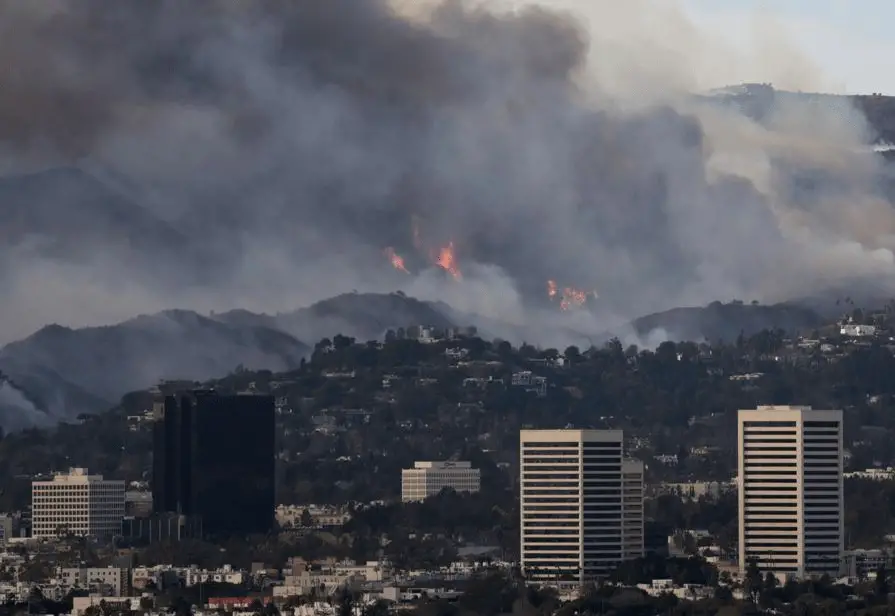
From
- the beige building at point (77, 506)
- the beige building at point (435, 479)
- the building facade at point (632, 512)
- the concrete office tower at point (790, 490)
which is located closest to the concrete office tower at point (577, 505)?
the building facade at point (632, 512)

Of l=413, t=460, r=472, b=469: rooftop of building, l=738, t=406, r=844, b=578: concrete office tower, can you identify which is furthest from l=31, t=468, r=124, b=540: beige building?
l=738, t=406, r=844, b=578: concrete office tower

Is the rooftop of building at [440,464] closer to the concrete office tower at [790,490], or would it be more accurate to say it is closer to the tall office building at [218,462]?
the tall office building at [218,462]

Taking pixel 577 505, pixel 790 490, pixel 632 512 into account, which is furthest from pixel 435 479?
pixel 790 490

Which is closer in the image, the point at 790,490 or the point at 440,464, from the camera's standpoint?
the point at 790,490

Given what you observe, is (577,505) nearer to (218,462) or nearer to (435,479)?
(218,462)

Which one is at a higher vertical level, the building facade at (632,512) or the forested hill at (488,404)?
the forested hill at (488,404)

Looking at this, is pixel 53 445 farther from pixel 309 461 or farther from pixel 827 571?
pixel 827 571

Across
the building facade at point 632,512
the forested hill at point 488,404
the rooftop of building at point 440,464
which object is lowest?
the building facade at point 632,512
